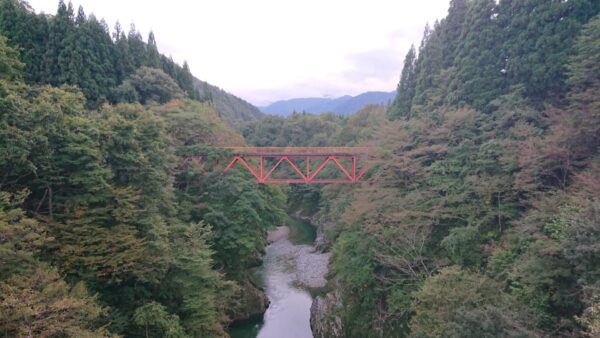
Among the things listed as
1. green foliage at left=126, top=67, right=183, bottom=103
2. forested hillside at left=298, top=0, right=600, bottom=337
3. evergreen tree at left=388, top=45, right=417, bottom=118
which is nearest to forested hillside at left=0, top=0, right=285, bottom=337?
forested hillside at left=298, top=0, right=600, bottom=337

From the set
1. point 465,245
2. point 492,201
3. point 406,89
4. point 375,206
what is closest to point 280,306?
point 375,206

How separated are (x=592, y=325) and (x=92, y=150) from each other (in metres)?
11.7

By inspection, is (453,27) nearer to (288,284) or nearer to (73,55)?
(288,284)

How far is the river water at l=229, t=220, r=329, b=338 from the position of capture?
1697cm

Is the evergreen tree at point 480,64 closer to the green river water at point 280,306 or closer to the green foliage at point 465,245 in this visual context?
the green foliage at point 465,245

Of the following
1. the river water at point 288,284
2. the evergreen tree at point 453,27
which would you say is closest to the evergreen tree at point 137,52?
the river water at point 288,284

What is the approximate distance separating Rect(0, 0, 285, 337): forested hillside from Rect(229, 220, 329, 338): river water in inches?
35.4

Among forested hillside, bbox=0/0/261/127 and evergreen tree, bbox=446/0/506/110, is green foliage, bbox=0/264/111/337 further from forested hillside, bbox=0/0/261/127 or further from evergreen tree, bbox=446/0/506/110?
evergreen tree, bbox=446/0/506/110

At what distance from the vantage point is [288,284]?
71.4ft

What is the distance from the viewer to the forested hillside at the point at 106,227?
7852 millimetres

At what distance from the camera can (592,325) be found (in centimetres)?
650

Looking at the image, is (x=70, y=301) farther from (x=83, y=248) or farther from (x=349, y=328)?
(x=349, y=328)

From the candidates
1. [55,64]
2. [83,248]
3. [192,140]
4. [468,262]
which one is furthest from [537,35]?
[55,64]

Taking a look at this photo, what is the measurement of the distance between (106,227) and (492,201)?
1192cm
